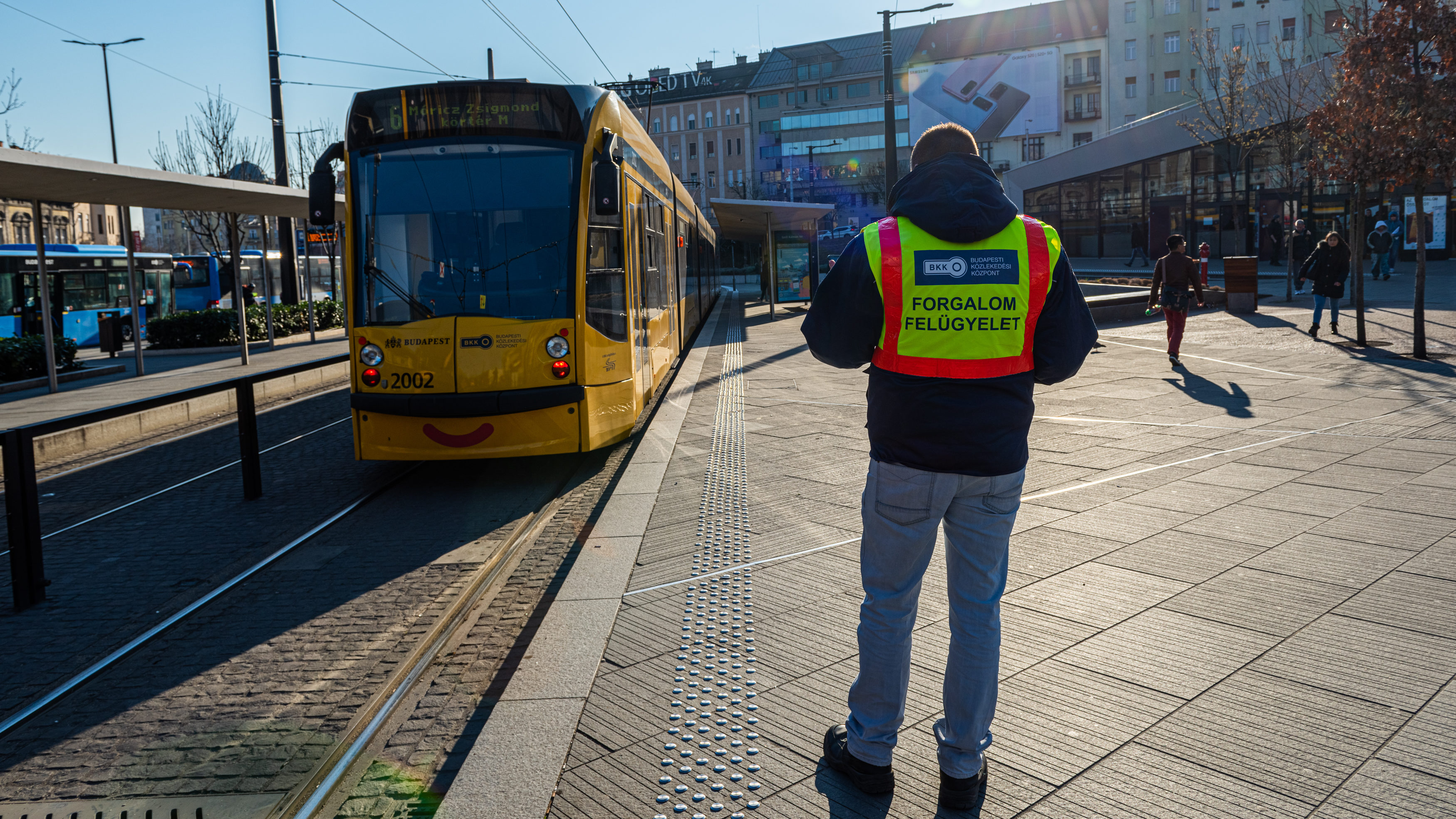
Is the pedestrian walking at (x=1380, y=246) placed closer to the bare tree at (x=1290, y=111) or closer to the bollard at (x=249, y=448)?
→ the bare tree at (x=1290, y=111)

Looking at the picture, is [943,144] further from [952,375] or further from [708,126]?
[708,126]

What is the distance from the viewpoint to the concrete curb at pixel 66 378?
1722cm

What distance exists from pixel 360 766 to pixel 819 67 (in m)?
106

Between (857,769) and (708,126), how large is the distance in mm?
110732

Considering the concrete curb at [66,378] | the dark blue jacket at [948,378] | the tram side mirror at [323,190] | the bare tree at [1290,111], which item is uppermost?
the bare tree at [1290,111]

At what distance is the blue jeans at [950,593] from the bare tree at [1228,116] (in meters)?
24.6

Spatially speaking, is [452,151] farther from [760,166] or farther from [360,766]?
[760,166]

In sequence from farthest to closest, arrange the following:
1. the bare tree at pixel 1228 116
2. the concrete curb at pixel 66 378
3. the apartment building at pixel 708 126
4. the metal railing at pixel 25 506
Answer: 1. the apartment building at pixel 708 126
2. the bare tree at pixel 1228 116
3. the concrete curb at pixel 66 378
4. the metal railing at pixel 25 506

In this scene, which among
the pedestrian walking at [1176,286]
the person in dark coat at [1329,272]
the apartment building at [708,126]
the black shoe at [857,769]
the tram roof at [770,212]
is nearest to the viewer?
the black shoe at [857,769]

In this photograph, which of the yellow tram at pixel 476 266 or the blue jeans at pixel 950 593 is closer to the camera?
the blue jeans at pixel 950 593

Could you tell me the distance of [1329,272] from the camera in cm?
1552

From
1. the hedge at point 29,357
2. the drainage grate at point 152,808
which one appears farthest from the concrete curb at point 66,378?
the drainage grate at point 152,808

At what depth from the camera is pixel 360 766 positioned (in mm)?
3719

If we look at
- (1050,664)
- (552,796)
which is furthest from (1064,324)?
(552,796)
